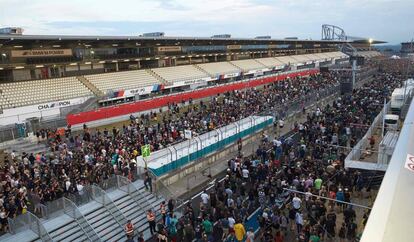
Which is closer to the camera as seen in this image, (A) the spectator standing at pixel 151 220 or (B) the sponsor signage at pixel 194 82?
(A) the spectator standing at pixel 151 220

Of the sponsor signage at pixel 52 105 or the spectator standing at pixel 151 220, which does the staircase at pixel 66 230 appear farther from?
the sponsor signage at pixel 52 105

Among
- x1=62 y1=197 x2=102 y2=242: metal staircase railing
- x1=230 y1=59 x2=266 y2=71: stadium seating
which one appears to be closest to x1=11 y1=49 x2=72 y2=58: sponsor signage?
x1=62 y1=197 x2=102 y2=242: metal staircase railing

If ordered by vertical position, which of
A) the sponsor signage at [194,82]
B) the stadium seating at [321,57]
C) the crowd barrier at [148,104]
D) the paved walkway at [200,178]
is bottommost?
the paved walkway at [200,178]

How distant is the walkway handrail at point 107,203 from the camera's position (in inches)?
549

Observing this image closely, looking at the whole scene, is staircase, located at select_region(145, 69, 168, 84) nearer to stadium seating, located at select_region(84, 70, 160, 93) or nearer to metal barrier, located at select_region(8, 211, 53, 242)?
stadium seating, located at select_region(84, 70, 160, 93)

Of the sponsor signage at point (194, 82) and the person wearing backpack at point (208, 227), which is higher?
the sponsor signage at point (194, 82)

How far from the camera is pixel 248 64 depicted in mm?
67188

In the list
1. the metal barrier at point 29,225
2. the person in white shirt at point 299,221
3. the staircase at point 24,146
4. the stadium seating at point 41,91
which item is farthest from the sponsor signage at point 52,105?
the person in white shirt at point 299,221

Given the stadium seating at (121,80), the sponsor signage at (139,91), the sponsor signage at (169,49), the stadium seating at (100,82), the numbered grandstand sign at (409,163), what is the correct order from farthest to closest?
1. the sponsor signage at (169,49)
2. the stadium seating at (121,80)
3. the sponsor signage at (139,91)
4. the stadium seating at (100,82)
5. the numbered grandstand sign at (409,163)

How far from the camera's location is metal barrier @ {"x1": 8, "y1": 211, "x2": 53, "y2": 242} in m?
11.7

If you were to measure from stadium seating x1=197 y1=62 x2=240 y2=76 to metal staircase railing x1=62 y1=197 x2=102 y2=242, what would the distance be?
42606 mm

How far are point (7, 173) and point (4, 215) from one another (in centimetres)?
442

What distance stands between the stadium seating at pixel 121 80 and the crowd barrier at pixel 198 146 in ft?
56.5

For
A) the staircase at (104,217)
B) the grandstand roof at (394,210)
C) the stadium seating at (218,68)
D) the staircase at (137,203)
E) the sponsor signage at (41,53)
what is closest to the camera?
the grandstand roof at (394,210)
